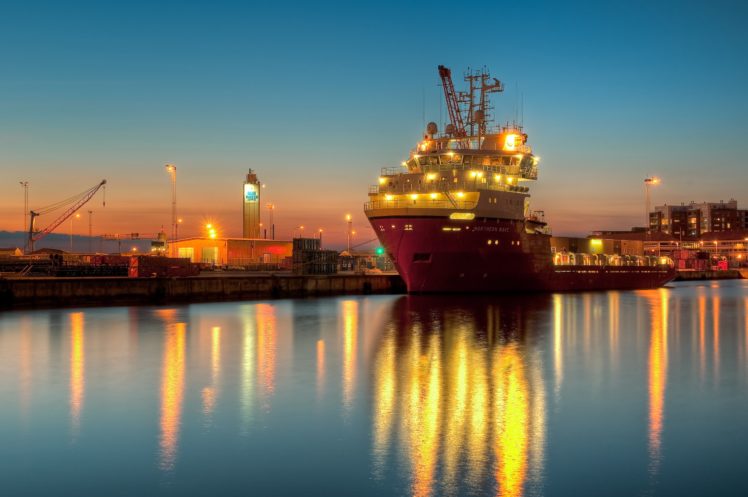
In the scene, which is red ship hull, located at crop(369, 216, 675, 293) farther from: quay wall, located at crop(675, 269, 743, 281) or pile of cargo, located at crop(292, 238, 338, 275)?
quay wall, located at crop(675, 269, 743, 281)

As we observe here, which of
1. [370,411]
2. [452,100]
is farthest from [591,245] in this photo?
[370,411]

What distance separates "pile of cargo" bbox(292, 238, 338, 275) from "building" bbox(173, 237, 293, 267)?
39.8 ft

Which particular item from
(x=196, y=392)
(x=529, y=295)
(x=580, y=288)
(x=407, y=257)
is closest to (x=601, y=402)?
(x=196, y=392)

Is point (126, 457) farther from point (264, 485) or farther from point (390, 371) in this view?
point (390, 371)

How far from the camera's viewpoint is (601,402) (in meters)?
17.2

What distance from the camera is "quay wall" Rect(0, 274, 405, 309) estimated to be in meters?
43.3

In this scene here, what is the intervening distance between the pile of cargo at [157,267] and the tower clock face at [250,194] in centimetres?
5754

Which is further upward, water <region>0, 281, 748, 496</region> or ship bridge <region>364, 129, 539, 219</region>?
ship bridge <region>364, 129, 539, 219</region>

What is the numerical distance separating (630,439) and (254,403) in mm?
8811

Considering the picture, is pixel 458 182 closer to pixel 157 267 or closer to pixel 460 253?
pixel 460 253

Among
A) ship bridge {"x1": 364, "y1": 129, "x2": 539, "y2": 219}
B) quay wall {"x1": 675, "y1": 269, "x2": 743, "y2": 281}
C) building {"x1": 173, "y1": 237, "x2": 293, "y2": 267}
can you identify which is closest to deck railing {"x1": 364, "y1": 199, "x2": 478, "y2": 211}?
ship bridge {"x1": 364, "y1": 129, "x2": 539, "y2": 219}

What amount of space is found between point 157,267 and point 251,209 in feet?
199

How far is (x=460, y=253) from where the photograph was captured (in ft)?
160

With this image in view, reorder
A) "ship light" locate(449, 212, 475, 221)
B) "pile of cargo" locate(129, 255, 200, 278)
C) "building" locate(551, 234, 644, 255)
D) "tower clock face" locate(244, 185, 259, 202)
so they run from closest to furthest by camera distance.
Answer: "ship light" locate(449, 212, 475, 221)
"pile of cargo" locate(129, 255, 200, 278)
"building" locate(551, 234, 644, 255)
"tower clock face" locate(244, 185, 259, 202)
